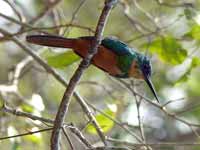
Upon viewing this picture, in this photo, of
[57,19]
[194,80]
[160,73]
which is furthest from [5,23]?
[194,80]

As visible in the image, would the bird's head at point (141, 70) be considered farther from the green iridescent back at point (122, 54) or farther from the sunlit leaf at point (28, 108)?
the sunlit leaf at point (28, 108)

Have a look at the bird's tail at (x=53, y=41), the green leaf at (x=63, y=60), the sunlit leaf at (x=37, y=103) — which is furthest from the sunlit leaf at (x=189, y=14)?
the sunlit leaf at (x=37, y=103)

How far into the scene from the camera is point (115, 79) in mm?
4113

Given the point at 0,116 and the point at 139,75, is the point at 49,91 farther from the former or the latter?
the point at 139,75

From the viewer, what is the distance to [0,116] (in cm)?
376

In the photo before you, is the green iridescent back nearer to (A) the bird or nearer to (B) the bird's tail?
(A) the bird

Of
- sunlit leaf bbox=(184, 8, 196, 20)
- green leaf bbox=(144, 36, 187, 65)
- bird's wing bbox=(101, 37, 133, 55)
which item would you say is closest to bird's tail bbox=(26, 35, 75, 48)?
bird's wing bbox=(101, 37, 133, 55)

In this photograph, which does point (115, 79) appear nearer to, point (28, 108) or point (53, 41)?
point (28, 108)

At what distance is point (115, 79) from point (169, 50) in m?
0.73

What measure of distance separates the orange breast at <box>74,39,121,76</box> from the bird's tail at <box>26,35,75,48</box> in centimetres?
4

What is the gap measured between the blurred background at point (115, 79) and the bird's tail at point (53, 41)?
10.2 inches

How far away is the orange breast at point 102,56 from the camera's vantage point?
107 inches

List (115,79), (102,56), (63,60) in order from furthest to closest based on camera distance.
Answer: (115,79) → (63,60) → (102,56)

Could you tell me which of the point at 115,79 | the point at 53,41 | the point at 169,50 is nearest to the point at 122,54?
the point at 53,41
